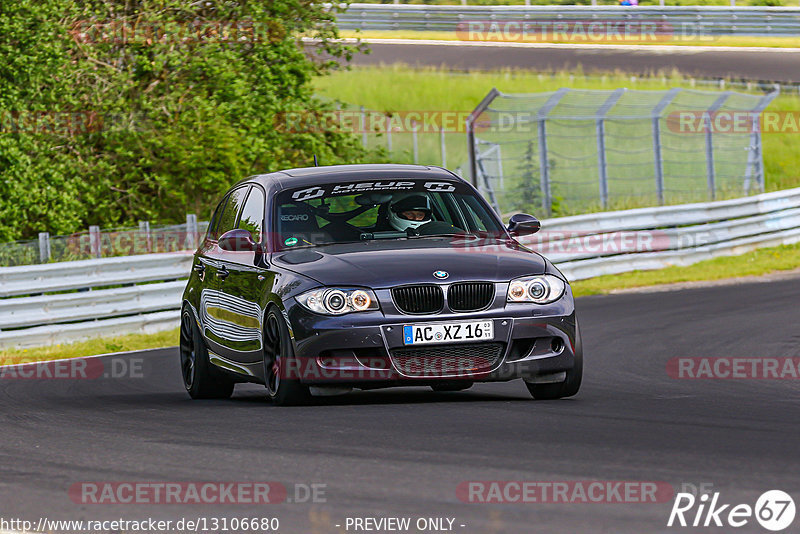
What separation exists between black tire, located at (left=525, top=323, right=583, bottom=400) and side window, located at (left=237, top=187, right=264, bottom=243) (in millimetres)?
2166

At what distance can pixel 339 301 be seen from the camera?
8.52 m

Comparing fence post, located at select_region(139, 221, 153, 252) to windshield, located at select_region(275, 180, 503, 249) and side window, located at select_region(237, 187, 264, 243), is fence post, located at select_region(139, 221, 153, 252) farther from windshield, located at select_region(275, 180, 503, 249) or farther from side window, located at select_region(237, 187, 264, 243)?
windshield, located at select_region(275, 180, 503, 249)

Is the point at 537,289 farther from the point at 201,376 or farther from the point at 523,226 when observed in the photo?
the point at 201,376

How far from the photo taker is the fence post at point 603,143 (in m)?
24.3

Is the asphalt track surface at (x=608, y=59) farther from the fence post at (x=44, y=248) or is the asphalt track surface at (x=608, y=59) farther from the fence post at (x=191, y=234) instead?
the fence post at (x=44, y=248)

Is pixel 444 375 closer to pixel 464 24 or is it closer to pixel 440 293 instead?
pixel 440 293

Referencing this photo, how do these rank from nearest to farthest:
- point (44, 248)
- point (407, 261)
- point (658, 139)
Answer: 1. point (407, 261)
2. point (44, 248)
3. point (658, 139)

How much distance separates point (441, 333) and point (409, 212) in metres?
1.56

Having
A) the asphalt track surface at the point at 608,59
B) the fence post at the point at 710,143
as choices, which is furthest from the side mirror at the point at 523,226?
the asphalt track surface at the point at 608,59

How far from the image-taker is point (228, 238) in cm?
962

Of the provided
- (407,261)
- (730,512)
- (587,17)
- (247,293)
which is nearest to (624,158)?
(587,17)

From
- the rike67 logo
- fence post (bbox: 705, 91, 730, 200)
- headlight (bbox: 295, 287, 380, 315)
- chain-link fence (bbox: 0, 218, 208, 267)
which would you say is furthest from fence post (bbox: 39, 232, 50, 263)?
the rike67 logo

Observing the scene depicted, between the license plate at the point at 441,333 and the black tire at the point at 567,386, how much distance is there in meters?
0.74

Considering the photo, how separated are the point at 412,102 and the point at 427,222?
29.1 m
